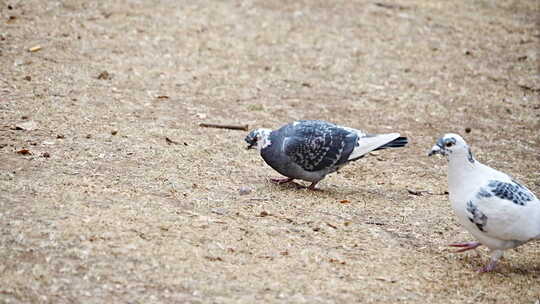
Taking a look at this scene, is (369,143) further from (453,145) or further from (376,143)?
(453,145)

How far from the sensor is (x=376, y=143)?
605 centimetres

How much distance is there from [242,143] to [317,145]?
1.31 metres

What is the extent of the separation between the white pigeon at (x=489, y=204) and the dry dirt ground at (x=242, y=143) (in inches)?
12.3

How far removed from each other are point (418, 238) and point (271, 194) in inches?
49.0

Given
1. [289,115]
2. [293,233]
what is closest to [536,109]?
[289,115]

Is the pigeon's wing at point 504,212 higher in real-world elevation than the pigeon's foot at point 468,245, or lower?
higher

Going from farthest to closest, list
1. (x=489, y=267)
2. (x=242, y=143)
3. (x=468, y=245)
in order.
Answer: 1. (x=242, y=143)
2. (x=468, y=245)
3. (x=489, y=267)

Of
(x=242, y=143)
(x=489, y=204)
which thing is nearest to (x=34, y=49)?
(x=242, y=143)

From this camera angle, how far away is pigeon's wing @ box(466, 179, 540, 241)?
4.60 m

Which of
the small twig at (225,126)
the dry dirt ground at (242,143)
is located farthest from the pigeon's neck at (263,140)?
the small twig at (225,126)

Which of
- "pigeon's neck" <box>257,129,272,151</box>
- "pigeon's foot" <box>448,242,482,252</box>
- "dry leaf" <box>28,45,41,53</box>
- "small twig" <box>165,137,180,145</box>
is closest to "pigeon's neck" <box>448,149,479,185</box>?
"pigeon's foot" <box>448,242,482,252</box>

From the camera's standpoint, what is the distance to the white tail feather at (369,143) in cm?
602

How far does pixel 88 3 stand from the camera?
408 inches

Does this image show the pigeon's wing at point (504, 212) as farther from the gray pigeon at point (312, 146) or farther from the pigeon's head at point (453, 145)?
the gray pigeon at point (312, 146)
